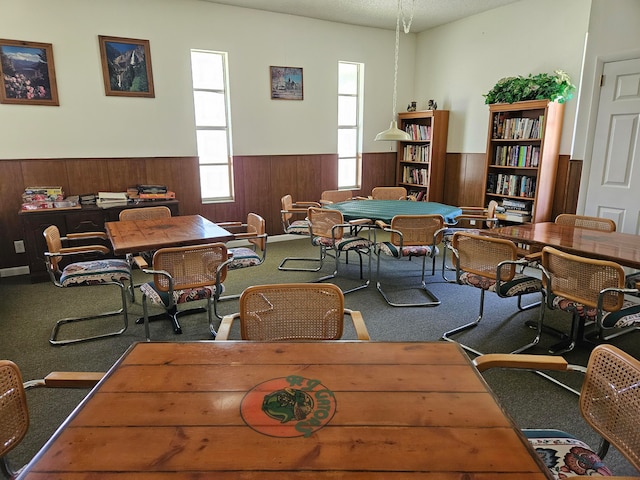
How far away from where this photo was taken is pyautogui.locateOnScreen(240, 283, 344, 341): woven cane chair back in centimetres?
167

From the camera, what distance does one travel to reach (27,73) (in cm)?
423

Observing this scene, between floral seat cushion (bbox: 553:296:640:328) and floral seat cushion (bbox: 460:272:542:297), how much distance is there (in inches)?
10.7

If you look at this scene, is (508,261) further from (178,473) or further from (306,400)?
(178,473)

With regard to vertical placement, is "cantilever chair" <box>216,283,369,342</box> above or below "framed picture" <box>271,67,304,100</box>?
below

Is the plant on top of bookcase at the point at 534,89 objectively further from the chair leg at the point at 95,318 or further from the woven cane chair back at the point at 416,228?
the chair leg at the point at 95,318

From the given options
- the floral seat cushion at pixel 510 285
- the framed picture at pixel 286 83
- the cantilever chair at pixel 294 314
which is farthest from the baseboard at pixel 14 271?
the floral seat cushion at pixel 510 285

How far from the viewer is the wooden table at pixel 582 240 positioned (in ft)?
8.23

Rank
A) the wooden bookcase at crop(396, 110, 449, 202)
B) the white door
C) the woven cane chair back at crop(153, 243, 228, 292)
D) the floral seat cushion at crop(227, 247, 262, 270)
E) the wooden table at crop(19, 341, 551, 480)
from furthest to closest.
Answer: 1. the wooden bookcase at crop(396, 110, 449, 202)
2. the white door
3. the floral seat cushion at crop(227, 247, 262, 270)
4. the woven cane chair back at crop(153, 243, 228, 292)
5. the wooden table at crop(19, 341, 551, 480)

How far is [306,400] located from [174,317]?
2.43 m

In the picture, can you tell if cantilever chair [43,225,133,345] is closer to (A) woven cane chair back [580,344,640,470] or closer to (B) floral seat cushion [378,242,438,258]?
(B) floral seat cushion [378,242,438,258]

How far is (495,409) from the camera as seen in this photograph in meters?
1.05

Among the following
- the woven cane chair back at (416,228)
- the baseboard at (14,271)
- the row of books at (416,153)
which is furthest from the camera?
the row of books at (416,153)

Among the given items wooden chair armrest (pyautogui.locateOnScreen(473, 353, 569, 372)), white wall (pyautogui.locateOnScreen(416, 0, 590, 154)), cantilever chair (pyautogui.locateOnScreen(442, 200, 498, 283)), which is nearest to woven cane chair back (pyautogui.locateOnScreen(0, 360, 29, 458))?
wooden chair armrest (pyautogui.locateOnScreen(473, 353, 569, 372))

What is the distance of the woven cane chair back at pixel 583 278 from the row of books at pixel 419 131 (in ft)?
13.7
